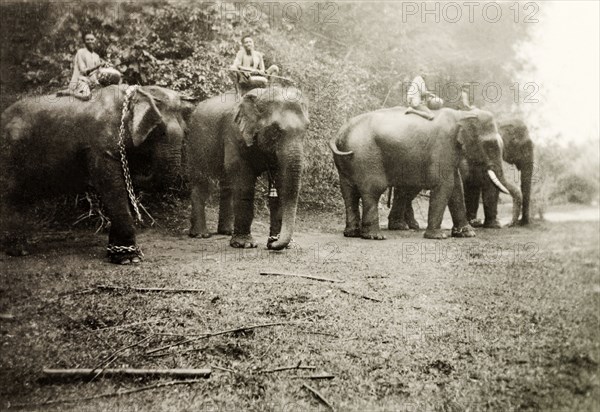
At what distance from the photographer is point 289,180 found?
178 inches

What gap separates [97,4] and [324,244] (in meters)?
2.59

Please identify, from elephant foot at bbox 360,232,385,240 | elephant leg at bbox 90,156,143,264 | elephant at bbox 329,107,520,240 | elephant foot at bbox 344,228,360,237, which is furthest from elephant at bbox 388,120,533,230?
elephant leg at bbox 90,156,143,264

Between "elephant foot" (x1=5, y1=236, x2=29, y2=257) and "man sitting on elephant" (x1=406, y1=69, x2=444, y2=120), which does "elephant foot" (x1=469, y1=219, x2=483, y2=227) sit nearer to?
"man sitting on elephant" (x1=406, y1=69, x2=444, y2=120)

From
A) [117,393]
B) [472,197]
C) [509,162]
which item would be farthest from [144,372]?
[472,197]

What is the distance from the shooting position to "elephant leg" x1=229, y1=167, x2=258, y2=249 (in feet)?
15.2

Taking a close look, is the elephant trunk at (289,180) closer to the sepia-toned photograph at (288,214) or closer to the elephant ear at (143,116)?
the sepia-toned photograph at (288,214)

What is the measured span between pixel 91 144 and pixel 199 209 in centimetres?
136

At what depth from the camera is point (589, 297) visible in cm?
287

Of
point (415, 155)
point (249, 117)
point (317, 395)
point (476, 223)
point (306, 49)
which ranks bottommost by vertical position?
point (317, 395)

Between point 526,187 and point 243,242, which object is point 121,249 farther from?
point 526,187

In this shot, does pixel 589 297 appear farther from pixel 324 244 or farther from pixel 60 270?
pixel 60 270

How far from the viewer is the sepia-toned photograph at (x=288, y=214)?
8.66 feet

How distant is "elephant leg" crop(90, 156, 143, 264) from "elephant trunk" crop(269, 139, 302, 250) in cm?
109

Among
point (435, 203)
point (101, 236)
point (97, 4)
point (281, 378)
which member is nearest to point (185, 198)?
point (101, 236)
